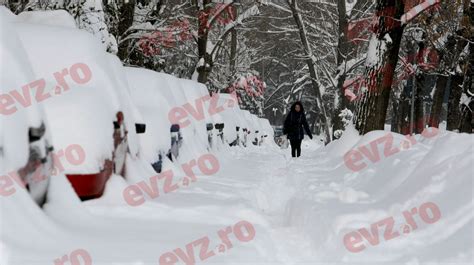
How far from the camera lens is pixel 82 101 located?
4.80 m

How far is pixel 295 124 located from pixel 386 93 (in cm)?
320

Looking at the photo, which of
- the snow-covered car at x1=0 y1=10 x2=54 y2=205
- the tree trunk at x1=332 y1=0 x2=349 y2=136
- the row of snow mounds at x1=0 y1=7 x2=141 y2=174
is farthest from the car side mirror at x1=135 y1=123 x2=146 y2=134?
the tree trunk at x1=332 y1=0 x2=349 y2=136

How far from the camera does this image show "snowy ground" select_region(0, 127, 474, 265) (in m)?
3.43

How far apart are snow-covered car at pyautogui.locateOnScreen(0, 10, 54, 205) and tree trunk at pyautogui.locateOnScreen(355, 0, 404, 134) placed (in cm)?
815

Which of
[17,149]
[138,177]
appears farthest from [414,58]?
[17,149]

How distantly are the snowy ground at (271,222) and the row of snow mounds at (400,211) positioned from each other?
1 cm

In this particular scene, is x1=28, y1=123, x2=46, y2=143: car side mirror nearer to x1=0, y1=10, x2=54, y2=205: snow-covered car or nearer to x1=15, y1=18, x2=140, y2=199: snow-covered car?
x1=0, y1=10, x2=54, y2=205: snow-covered car

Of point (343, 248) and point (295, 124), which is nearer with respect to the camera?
point (343, 248)

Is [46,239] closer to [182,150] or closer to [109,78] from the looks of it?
[109,78]

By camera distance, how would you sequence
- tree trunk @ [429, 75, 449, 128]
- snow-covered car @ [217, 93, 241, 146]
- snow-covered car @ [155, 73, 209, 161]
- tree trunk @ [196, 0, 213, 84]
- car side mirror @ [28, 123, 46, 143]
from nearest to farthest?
1. car side mirror @ [28, 123, 46, 143]
2. snow-covered car @ [155, 73, 209, 161]
3. snow-covered car @ [217, 93, 241, 146]
4. tree trunk @ [196, 0, 213, 84]
5. tree trunk @ [429, 75, 449, 128]

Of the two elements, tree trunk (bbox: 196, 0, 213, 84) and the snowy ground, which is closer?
the snowy ground

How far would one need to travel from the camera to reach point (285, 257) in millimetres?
4172

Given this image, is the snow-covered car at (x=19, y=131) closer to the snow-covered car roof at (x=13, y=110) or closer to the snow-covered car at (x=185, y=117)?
the snow-covered car roof at (x=13, y=110)

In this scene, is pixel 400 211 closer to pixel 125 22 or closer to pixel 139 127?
pixel 139 127
